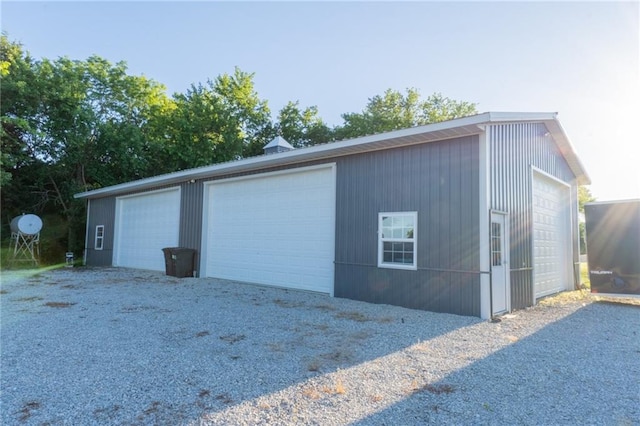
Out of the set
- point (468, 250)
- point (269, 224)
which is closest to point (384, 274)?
point (468, 250)

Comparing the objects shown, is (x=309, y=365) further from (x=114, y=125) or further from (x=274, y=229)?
(x=114, y=125)

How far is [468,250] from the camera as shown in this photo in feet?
21.2

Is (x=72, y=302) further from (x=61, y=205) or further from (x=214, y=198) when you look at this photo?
(x=61, y=205)

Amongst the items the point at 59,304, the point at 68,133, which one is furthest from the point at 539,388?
the point at 68,133

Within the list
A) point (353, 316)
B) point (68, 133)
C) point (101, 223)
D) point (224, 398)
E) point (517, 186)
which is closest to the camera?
point (224, 398)

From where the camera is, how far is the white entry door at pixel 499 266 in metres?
6.56

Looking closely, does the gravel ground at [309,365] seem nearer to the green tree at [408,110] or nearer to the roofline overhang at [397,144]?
the roofline overhang at [397,144]

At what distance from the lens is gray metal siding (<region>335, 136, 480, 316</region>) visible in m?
6.52

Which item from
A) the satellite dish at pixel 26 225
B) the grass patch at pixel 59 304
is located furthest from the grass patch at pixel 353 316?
the satellite dish at pixel 26 225

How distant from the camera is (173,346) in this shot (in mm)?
4633

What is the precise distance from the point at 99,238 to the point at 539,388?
17.2 metres

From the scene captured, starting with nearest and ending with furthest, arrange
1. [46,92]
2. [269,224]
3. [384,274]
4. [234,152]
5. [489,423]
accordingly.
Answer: [489,423] → [384,274] → [269,224] → [46,92] → [234,152]

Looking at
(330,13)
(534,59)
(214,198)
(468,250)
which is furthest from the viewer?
(214,198)

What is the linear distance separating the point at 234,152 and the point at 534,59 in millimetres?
18607
